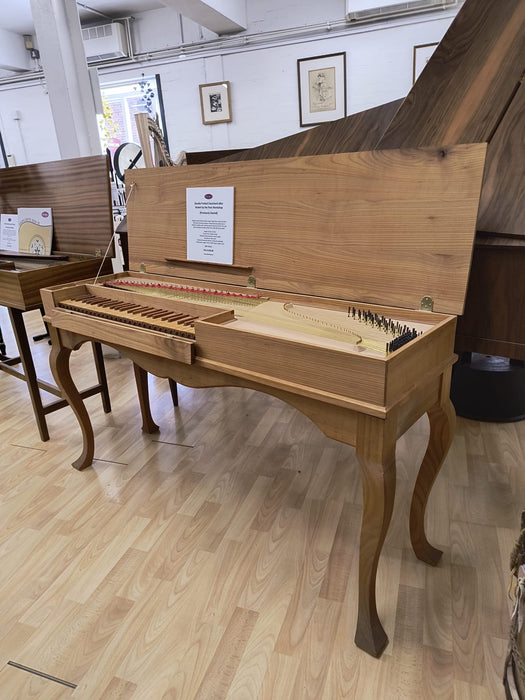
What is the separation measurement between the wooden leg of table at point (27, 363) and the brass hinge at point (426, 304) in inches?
65.3

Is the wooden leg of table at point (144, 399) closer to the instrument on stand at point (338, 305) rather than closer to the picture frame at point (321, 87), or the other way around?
the instrument on stand at point (338, 305)

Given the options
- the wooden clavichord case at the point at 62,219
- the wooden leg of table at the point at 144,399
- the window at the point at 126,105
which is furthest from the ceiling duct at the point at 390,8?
the wooden leg of table at the point at 144,399

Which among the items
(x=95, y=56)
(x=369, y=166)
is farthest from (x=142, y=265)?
(x=95, y=56)

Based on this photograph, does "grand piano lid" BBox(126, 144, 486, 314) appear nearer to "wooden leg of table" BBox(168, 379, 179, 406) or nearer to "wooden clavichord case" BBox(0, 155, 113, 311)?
"wooden clavichord case" BBox(0, 155, 113, 311)

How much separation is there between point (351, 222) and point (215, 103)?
442 cm

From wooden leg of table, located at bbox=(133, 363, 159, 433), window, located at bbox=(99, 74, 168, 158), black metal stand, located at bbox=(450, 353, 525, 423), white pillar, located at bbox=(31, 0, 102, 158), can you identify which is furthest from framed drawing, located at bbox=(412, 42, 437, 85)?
wooden leg of table, located at bbox=(133, 363, 159, 433)

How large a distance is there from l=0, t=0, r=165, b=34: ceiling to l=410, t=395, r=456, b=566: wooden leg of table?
5097mm

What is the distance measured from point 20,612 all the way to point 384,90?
482 centimetres

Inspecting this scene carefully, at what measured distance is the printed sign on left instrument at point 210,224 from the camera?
1.56 meters

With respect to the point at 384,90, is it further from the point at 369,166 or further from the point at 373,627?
the point at 373,627

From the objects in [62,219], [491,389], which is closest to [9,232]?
[62,219]

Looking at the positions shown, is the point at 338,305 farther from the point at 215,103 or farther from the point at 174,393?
the point at 215,103

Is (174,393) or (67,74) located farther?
(67,74)

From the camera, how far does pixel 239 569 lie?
4.74ft
